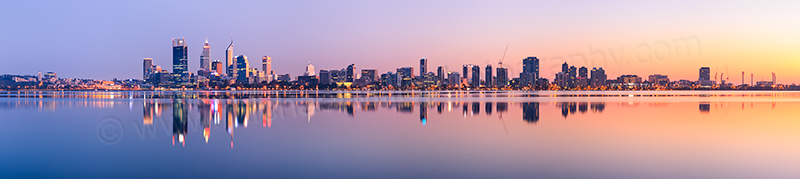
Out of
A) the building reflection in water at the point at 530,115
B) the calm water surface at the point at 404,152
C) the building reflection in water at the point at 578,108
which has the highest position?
the building reflection in water at the point at 578,108

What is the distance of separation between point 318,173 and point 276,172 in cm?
89

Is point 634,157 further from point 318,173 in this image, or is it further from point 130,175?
point 130,175

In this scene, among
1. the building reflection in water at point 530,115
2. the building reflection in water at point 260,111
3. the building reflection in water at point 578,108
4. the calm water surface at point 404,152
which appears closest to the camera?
the calm water surface at point 404,152

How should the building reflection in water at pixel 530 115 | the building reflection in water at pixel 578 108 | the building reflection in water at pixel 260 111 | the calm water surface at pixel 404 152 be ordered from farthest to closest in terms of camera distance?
the building reflection in water at pixel 578 108, the building reflection in water at pixel 530 115, the building reflection in water at pixel 260 111, the calm water surface at pixel 404 152

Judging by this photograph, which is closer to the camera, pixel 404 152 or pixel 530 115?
pixel 404 152

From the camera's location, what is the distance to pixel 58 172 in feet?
37.2

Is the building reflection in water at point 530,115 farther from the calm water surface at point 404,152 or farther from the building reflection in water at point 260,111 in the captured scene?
the calm water surface at point 404,152

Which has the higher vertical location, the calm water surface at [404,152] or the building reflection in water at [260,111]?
the building reflection in water at [260,111]

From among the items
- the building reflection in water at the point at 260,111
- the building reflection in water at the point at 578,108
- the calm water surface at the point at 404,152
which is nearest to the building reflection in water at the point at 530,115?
the building reflection in water at the point at 260,111

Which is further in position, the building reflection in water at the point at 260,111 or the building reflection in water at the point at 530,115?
the building reflection in water at the point at 530,115

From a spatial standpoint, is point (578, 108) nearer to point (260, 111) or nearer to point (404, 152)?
point (260, 111)


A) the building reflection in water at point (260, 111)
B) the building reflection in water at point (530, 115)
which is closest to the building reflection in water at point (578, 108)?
the building reflection in water at point (260, 111)

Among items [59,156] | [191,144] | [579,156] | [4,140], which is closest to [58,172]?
[59,156]

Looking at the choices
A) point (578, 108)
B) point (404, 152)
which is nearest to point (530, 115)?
point (578, 108)
